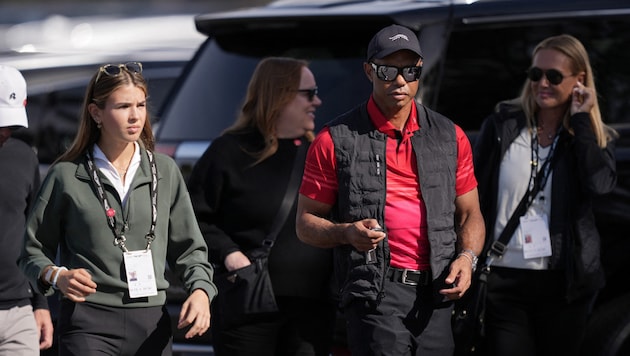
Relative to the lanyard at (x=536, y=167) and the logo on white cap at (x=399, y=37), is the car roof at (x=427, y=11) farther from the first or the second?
the logo on white cap at (x=399, y=37)

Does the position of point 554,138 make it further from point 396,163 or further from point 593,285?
point 396,163

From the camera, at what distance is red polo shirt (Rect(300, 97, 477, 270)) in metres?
4.27

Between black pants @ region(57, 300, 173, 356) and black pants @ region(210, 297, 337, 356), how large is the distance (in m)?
0.80

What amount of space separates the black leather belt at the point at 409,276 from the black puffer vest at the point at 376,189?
4 centimetres

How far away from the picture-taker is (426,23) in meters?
5.48

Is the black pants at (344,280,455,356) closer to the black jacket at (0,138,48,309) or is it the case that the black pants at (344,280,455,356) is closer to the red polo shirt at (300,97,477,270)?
the red polo shirt at (300,97,477,270)

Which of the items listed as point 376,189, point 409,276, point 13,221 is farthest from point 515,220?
point 13,221

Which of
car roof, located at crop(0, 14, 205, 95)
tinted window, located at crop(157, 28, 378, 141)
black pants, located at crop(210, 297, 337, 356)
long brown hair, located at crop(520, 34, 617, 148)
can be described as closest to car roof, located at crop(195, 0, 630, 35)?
tinted window, located at crop(157, 28, 378, 141)

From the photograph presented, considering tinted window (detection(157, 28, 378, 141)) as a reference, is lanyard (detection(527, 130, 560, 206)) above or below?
below

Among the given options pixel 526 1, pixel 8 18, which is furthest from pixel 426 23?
pixel 8 18

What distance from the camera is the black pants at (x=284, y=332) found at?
499 centimetres

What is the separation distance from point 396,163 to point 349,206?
0.76 feet

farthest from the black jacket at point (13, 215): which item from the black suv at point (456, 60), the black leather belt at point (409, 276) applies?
the black leather belt at point (409, 276)

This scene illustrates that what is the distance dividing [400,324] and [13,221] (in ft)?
5.24
